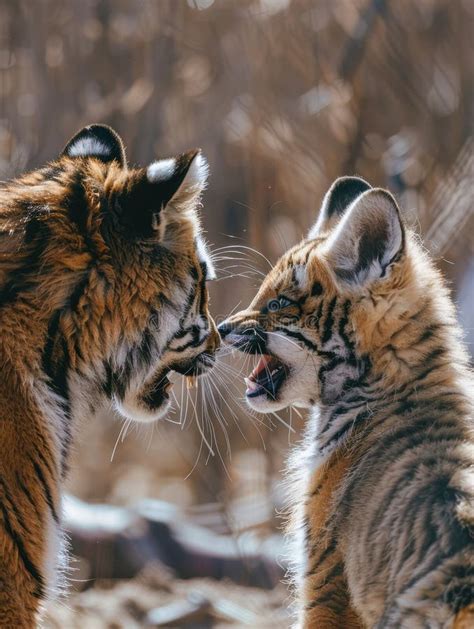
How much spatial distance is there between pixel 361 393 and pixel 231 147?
4.87m

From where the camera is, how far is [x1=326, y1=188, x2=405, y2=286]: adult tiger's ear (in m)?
3.90

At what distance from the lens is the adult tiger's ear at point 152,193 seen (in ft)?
10.5

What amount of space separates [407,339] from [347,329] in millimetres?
235

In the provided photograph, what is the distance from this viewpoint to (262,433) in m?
7.94

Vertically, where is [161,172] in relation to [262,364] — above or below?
above

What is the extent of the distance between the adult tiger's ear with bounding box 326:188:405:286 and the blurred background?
8.87 ft

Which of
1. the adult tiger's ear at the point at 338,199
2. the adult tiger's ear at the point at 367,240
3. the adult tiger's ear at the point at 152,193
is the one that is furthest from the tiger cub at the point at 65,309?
the adult tiger's ear at the point at 338,199

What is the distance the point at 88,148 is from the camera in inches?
147

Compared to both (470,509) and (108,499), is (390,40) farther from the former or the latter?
(470,509)

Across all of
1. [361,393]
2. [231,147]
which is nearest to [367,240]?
[361,393]

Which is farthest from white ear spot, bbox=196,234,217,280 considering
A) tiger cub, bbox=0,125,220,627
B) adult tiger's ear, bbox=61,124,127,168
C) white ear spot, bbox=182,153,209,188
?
adult tiger's ear, bbox=61,124,127,168

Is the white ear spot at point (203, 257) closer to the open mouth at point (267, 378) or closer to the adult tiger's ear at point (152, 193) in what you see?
the adult tiger's ear at point (152, 193)

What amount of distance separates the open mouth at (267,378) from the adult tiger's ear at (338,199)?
2.26 ft

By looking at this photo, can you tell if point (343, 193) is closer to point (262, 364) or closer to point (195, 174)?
point (262, 364)
